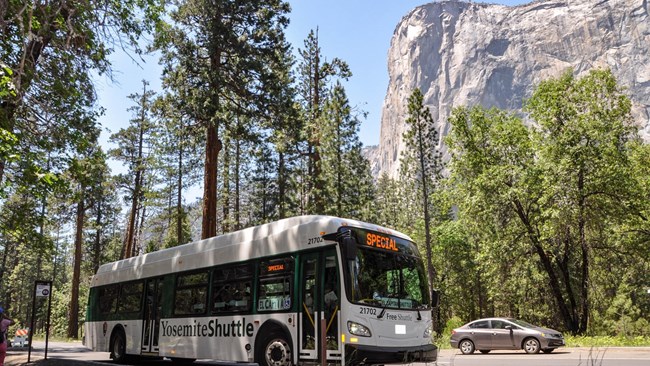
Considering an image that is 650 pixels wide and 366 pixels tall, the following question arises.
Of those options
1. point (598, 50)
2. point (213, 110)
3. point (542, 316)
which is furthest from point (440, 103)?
point (213, 110)

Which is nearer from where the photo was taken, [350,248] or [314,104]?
[350,248]

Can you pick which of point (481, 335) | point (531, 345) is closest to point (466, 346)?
point (481, 335)

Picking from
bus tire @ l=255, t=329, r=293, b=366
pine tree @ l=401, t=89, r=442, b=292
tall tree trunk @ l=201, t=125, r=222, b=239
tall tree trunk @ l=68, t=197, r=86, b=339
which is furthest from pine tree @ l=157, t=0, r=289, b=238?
tall tree trunk @ l=68, t=197, r=86, b=339

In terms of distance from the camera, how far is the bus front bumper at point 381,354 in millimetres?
8977

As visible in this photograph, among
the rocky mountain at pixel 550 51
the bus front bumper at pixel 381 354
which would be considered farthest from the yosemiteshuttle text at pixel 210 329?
the rocky mountain at pixel 550 51

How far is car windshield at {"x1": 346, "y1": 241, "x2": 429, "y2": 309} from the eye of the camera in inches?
373

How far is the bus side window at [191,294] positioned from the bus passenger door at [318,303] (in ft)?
11.8

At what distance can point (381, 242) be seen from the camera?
1040 cm

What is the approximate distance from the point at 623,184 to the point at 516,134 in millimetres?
6814

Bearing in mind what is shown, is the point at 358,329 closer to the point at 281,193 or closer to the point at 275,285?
the point at 275,285

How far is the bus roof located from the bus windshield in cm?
47

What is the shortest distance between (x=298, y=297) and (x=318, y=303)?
0.62 metres

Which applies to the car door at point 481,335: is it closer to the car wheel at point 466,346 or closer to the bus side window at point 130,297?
the car wheel at point 466,346

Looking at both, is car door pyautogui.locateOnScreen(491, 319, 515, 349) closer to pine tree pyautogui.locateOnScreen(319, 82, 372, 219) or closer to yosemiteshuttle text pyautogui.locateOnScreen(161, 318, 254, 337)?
yosemiteshuttle text pyautogui.locateOnScreen(161, 318, 254, 337)
